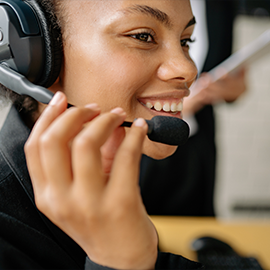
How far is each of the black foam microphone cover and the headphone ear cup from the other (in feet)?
1.04

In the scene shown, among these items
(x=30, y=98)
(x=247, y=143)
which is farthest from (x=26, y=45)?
(x=247, y=143)

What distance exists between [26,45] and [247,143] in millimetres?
2572

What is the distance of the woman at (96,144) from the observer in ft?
1.20

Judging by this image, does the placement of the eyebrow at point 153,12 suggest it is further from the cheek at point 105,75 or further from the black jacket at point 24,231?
the black jacket at point 24,231

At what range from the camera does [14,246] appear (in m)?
0.53

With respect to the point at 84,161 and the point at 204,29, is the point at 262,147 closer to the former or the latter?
the point at 204,29

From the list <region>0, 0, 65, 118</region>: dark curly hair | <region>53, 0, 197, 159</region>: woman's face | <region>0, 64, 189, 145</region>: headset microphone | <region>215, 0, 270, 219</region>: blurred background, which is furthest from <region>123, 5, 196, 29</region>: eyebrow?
<region>215, 0, 270, 219</region>: blurred background

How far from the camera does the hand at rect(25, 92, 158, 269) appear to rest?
1.18 feet

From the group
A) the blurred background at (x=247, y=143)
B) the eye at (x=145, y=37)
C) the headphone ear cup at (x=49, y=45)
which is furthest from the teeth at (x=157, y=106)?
the blurred background at (x=247, y=143)

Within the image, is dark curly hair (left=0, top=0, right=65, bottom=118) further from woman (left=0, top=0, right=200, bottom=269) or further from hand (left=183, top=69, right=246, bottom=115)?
hand (left=183, top=69, right=246, bottom=115)

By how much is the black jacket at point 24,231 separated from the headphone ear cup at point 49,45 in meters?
0.16

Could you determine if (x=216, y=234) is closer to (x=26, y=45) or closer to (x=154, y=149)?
(x=154, y=149)

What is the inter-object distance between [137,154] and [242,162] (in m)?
2.63

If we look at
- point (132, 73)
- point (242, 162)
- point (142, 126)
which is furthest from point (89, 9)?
point (242, 162)
